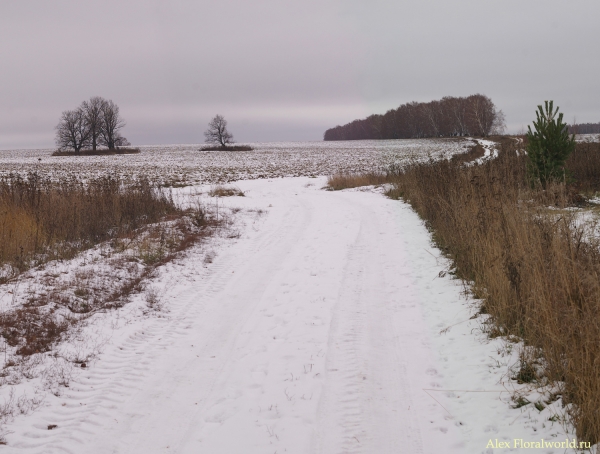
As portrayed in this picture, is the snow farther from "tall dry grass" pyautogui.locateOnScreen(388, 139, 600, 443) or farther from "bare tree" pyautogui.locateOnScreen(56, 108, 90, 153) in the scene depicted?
"bare tree" pyautogui.locateOnScreen(56, 108, 90, 153)

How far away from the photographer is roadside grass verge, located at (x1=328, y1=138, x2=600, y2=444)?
3.22 meters

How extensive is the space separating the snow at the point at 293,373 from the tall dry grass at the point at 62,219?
2634 millimetres

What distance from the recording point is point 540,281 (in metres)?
4.04

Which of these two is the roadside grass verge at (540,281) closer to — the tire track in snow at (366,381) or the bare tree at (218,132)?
the tire track in snow at (366,381)

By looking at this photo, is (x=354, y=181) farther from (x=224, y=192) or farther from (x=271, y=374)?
(x=271, y=374)

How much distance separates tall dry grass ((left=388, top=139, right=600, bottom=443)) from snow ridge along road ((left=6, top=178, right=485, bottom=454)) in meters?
0.85

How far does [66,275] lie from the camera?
263 inches

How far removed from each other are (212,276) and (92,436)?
164 inches

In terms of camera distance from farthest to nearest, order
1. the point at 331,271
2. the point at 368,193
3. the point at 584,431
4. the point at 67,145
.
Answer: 1. the point at 67,145
2. the point at 368,193
3. the point at 331,271
4. the point at 584,431

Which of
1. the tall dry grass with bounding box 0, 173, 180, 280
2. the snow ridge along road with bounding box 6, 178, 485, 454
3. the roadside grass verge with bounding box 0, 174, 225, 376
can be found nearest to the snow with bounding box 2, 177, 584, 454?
the snow ridge along road with bounding box 6, 178, 485, 454

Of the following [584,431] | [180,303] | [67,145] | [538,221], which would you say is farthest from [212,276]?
[67,145]

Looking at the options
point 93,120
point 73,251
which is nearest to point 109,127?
point 93,120

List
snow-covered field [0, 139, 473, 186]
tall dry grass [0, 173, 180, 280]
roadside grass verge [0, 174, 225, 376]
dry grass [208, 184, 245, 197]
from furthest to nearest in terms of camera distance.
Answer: snow-covered field [0, 139, 473, 186] < dry grass [208, 184, 245, 197] < tall dry grass [0, 173, 180, 280] < roadside grass verge [0, 174, 225, 376]

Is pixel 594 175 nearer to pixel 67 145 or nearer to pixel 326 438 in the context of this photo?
pixel 326 438
